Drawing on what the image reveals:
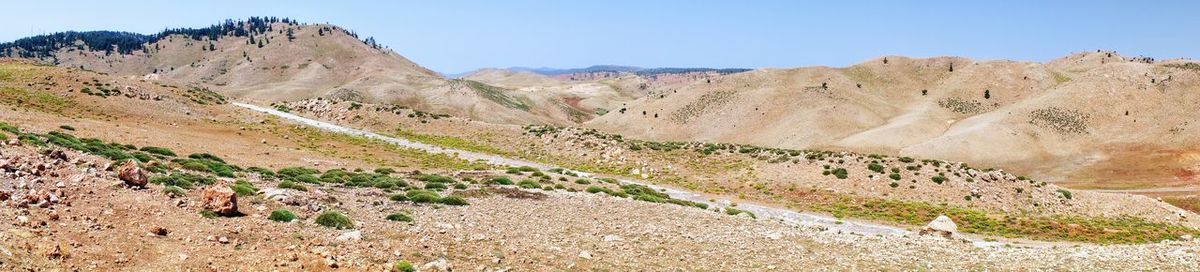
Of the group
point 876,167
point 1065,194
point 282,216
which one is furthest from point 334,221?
point 1065,194

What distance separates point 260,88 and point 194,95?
113 metres

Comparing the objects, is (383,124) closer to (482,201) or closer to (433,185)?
(433,185)

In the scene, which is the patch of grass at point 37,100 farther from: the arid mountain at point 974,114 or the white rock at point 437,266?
the arid mountain at point 974,114

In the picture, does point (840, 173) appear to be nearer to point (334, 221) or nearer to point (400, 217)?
point (400, 217)

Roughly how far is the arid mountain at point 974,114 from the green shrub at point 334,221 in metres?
89.1

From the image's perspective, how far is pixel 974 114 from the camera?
120062 millimetres

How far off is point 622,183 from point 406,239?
30.3 meters

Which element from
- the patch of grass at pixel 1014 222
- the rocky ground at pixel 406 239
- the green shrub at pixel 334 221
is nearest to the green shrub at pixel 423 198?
the rocky ground at pixel 406 239

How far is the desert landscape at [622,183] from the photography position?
744 inches

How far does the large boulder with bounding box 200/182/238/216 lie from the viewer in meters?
20.5

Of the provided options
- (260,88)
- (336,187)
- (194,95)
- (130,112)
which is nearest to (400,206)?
(336,187)

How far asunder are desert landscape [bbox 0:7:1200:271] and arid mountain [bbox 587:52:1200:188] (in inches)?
21.7

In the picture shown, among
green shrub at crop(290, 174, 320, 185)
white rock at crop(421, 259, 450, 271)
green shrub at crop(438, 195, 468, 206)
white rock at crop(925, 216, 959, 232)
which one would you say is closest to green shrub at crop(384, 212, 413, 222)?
green shrub at crop(438, 195, 468, 206)

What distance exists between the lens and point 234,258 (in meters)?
16.4
